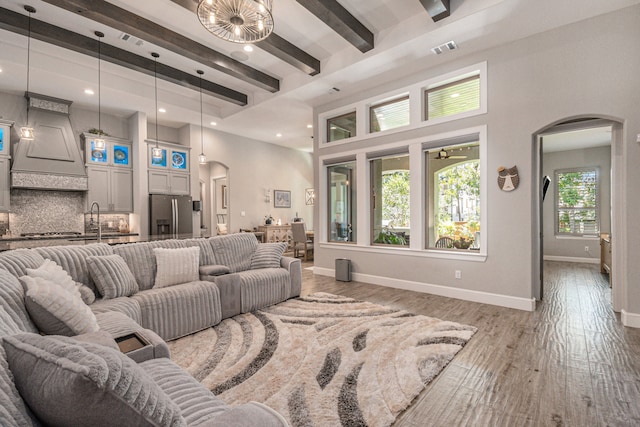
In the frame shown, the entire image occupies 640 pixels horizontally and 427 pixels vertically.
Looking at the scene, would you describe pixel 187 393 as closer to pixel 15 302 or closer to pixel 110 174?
pixel 15 302

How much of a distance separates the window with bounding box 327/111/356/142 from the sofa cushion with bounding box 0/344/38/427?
5.39 meters

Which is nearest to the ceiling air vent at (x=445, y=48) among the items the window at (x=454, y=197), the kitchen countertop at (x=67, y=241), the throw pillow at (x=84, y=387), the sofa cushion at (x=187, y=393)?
the window at (x=454, y=197)

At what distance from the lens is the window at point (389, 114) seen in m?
4.96

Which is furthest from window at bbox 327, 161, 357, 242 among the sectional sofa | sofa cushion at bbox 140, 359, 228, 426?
sofa cushion at bbox 140, 359, 228, 426

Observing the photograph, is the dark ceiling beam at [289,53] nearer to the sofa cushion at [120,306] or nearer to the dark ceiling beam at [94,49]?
the dark ceiling beam at [94,49]

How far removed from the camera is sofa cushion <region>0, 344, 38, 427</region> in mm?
677

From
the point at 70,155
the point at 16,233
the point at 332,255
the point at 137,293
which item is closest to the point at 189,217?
the point at 70,155

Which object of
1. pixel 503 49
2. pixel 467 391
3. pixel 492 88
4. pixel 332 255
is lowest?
pixel 467 391

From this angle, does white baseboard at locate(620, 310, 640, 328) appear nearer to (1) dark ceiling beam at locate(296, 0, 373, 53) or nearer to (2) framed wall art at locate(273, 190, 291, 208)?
(1) dark ceiling beam at locate(296, 0, 373, 53)

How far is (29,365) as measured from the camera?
792 mm

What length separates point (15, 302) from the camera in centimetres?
162

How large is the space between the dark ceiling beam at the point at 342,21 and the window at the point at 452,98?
4.05 feet

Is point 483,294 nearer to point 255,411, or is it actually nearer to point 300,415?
point 300,415

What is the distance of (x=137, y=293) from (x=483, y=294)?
4.10m
